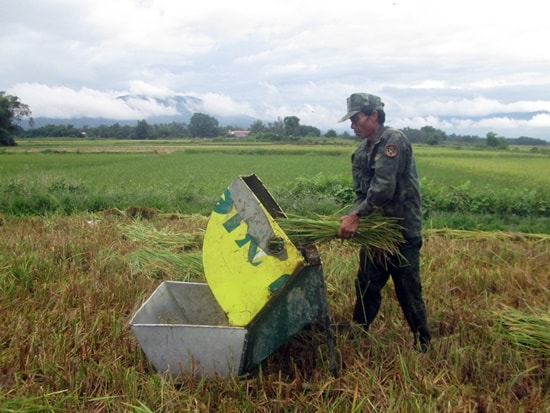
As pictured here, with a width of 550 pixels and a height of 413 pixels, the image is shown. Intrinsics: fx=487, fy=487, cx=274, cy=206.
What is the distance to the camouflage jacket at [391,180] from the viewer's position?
3.28 meters

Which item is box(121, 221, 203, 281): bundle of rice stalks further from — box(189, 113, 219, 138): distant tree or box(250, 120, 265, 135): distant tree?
box(250, 120, 265, 135): distant tree

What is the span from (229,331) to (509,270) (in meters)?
3.44

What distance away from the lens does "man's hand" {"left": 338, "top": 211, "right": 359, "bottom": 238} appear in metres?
3.21

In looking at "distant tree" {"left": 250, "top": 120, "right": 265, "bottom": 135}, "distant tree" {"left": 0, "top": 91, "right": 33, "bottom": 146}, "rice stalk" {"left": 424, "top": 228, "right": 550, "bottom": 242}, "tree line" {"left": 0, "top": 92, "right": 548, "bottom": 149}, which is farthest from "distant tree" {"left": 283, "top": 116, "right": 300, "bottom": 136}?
"rice stalk" {"left": 424, "top": 228, "right": 550, "bottom": 242}

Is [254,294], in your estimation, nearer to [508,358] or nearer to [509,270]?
[508,358]

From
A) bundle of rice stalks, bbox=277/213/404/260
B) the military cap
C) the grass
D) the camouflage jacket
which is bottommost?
the grass

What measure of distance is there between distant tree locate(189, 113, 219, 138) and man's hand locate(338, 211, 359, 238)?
6898 centimetres

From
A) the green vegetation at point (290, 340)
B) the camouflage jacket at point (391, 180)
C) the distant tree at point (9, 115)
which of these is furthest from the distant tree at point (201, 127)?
the camouflage jacket at point (391, 180)

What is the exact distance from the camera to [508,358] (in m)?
3.22

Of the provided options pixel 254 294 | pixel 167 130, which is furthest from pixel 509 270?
pixel 167 130

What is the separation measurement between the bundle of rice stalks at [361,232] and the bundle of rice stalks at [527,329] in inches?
39.5

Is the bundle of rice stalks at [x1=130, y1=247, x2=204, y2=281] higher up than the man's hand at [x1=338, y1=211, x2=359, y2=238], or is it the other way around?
the man's hand at [x1=338, y1=211, x2=359, y2=238]

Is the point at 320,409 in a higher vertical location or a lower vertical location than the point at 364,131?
lower

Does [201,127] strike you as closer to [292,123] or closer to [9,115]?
[292,123]
